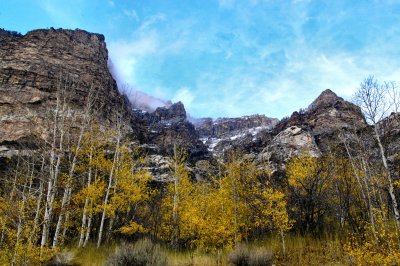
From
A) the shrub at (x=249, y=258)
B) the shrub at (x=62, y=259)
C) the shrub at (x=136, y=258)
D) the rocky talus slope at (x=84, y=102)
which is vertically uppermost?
the rocky talus slope at (x=84, y=102)

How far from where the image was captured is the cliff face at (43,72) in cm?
4734

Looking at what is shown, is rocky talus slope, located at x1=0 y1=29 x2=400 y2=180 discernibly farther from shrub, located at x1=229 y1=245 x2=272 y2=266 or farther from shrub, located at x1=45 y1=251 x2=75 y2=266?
shrub, located at x1=229 y1=245 x2=272 y2=266

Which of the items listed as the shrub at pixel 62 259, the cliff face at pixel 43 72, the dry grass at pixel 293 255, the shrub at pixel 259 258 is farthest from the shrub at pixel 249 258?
the cliff face at pixel 43 72

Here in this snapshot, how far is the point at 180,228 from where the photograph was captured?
18969 mm

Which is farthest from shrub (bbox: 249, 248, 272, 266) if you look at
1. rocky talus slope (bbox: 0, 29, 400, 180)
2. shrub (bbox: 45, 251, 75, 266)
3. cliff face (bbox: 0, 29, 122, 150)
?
cliff face (bbox: 0, 29, 122, 150)

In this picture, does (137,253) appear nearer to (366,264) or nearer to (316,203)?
(366,264)

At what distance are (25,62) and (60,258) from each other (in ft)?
188

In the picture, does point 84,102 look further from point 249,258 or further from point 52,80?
point 249,258

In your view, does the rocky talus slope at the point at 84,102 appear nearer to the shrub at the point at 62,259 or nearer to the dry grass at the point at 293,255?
the dry grass at the point at 293,255

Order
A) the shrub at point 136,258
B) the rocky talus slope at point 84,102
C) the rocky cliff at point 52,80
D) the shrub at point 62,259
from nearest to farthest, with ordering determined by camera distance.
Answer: the shrub at point 136,258 < the shrub at point 62,259 < the rocky talus slope at point 84,102 < the rocky cliff at point 52,80

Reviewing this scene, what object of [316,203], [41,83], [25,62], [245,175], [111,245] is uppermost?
[25,62]

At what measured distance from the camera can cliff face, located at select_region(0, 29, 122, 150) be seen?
47344mm

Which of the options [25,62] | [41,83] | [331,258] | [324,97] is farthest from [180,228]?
[324,97]

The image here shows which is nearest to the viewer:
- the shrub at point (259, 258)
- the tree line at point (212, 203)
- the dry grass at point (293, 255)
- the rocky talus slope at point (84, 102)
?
the shrub at point (259, 258)
